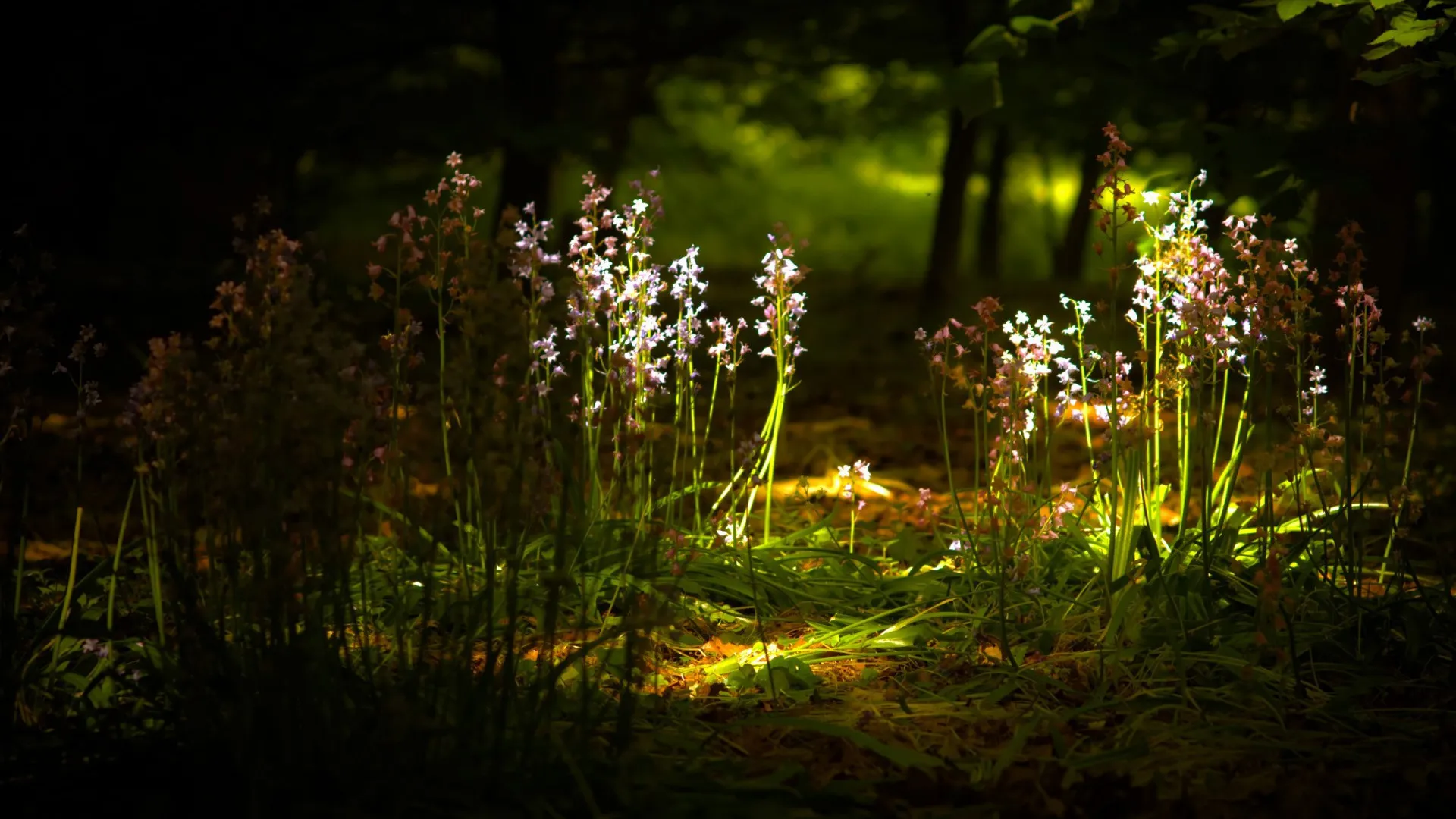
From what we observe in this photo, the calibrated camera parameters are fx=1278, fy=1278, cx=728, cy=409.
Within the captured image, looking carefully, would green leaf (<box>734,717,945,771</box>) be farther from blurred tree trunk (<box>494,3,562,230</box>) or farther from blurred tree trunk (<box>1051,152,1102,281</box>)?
blurred tree trunk (<box>1051,152,1102,281</box>)

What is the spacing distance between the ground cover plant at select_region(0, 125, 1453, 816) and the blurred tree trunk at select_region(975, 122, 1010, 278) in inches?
463

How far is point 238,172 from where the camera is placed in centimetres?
1148

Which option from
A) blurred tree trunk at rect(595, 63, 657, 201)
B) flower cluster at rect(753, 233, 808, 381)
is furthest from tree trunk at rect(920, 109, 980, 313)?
flower cluster at rect(753, 233, 808, 381)

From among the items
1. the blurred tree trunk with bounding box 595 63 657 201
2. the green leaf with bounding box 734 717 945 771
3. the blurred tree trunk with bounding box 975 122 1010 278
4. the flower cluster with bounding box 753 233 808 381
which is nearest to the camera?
the green leaf with bounding box 734 717 945 771

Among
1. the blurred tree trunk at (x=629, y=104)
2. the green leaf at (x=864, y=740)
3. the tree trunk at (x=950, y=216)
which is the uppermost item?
the blurred tree trunk at (x=629, y=104)

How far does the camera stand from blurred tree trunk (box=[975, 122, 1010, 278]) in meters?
15.7

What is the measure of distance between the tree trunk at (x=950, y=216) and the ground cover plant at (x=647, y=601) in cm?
575

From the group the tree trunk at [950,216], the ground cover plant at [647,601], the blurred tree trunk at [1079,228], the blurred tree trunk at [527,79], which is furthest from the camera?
the blurred tree trunk at [1079,228]

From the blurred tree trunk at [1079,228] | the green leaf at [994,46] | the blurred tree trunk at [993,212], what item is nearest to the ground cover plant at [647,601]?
the green leaf at [994,46]

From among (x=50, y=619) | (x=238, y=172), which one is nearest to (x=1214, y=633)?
(x=50, y=619)

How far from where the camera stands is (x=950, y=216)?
10.4 meters

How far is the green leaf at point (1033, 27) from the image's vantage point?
12.3ft

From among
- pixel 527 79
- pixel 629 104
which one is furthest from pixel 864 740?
pixel 629 104

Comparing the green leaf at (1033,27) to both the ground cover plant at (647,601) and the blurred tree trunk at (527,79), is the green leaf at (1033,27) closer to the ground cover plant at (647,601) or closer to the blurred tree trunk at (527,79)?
the ground cover plant at (647,601)
